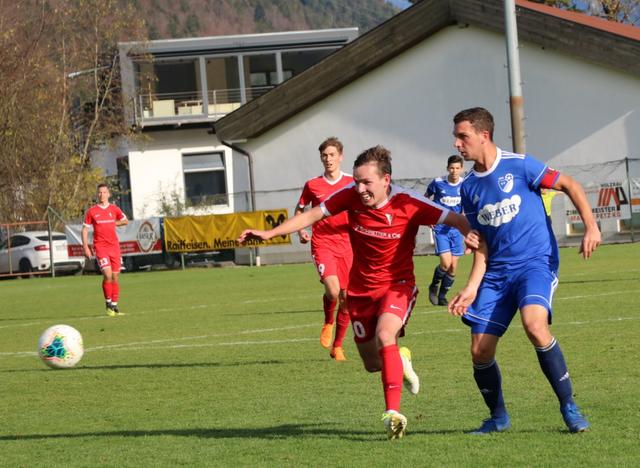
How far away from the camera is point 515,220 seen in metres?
6.89

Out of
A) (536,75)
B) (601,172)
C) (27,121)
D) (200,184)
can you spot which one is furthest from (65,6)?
(601,172)

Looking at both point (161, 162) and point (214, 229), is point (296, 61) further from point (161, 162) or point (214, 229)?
point (214, 229)

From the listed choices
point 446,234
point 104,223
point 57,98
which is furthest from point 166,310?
point 57,98

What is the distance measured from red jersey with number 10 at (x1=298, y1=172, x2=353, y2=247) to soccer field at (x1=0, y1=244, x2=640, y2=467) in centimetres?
122

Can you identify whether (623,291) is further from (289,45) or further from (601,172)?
(289,45)

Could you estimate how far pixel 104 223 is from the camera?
19984 millimetres

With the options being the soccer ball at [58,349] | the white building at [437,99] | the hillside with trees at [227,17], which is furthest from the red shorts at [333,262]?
the hillside with trees at [227,17]

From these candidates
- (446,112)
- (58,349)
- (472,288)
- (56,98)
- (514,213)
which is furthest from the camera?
(56,98)

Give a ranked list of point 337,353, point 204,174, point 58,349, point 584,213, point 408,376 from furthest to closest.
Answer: point 204,174 → point 337,353 → point 58,349 → point 408,376 → point 584,213

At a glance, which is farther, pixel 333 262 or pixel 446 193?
pixel 446 193

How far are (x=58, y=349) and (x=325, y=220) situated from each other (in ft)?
Answer: 10.8

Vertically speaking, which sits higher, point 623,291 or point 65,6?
point 65,6

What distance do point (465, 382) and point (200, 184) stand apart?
4685cm

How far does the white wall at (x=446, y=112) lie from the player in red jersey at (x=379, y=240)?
26.6 meters
